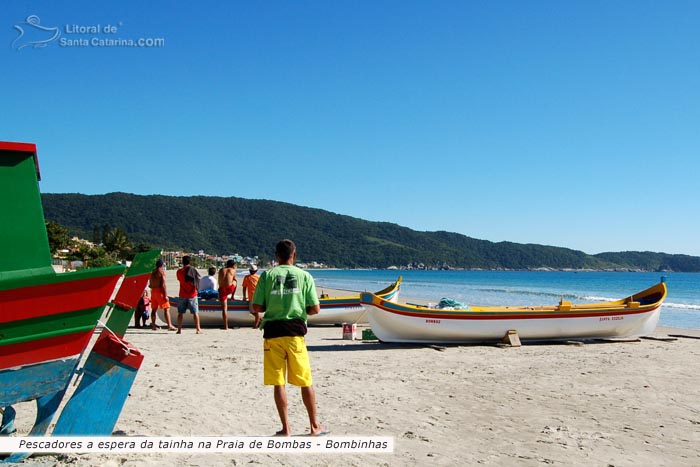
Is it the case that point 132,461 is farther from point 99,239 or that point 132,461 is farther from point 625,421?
point 99,239

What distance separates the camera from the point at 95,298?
3.83 metres

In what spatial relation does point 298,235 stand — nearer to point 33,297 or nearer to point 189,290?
point 189,290

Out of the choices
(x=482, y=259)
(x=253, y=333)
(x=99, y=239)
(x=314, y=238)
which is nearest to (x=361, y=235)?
(x=314, y=238)


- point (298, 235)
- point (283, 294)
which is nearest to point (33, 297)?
point (283, 294)

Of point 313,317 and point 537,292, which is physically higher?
point 313,317

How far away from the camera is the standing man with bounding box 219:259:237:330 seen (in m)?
13.9

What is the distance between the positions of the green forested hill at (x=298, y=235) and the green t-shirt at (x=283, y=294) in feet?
Answer: 437

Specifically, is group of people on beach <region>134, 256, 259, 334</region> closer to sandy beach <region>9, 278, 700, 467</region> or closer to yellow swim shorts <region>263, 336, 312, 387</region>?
sandy beach <region>9, 278, 700, 467</region>

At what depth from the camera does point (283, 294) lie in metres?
4.85

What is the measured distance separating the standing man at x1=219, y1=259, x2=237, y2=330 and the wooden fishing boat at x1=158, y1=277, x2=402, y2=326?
0.96ft

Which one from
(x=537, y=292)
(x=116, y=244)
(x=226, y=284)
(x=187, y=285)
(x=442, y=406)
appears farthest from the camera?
(x=116, y=244)

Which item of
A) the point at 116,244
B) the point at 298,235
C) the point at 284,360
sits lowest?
the point at 284,360

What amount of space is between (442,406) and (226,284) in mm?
8316
